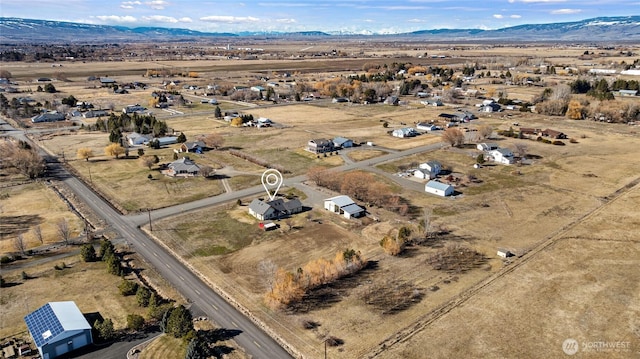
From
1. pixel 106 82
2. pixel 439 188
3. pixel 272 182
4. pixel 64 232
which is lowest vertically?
pixel 64 232

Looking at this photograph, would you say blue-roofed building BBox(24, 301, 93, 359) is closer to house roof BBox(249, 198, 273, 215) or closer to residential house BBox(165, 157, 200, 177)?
house roof BBox(249, 198, 273, 215)

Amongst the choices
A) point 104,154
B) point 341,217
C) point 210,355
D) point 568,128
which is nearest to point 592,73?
point 568,128

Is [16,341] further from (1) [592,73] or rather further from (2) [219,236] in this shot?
(1) [592,73]

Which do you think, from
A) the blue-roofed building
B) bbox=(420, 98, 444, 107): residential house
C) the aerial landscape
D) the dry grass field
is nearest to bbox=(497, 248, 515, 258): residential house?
the aerial landscape

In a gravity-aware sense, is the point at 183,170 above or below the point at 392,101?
below

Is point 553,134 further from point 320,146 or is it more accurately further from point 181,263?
point 181,263

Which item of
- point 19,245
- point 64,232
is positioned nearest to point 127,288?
point 64,232

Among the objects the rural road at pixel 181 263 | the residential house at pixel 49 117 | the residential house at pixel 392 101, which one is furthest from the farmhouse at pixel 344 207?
the residential house at pixel 49 117
